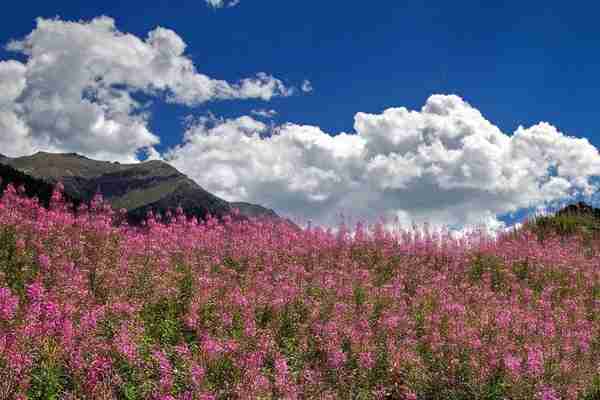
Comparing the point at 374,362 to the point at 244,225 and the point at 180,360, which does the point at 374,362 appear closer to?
the point at 180,360

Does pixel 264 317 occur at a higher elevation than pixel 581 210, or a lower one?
lower

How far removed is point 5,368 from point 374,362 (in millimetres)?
4085

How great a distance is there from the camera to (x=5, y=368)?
224 inches

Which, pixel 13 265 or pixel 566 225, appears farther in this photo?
pixel 566 225

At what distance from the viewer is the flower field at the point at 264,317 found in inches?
252

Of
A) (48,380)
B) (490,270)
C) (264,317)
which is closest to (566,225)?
(490,270)

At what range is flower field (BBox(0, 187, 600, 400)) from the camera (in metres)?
6.40

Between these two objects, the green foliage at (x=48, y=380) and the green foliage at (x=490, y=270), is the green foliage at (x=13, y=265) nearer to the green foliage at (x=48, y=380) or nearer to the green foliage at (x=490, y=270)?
the green foliage at (x=48, y=380)

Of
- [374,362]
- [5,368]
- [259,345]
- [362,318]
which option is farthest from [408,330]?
[5,368]

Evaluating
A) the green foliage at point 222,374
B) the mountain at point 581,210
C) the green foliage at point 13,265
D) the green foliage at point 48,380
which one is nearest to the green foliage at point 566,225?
the mountain at point 581,210

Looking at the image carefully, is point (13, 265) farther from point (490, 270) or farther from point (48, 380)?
point (490, 270)

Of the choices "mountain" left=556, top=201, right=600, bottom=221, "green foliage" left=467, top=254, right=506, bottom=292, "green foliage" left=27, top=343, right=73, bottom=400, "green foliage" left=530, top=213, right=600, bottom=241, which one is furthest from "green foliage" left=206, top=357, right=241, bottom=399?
"mountain" left=556, top=201, right=600, bottom=221

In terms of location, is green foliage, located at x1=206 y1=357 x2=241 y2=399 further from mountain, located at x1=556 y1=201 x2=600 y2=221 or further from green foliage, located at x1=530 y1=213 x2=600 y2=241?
mountain, located at x1=556 y1=201 x2=600 y2=221

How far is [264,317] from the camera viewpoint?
29.1 feet
